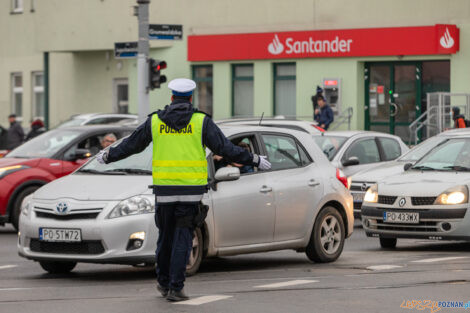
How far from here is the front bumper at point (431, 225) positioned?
1447cm

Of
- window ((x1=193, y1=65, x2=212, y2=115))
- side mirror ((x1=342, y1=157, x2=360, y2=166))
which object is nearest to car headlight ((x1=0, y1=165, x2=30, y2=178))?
side mirror ((x1=342, y1=157, x2=360, y2=166))

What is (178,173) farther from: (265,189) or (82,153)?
(82,153)

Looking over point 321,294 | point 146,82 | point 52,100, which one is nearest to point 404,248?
point 321,294

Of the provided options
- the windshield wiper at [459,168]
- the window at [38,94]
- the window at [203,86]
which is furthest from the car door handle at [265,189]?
the window at [38,94]

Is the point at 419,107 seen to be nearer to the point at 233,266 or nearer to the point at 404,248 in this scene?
the point at 404,248

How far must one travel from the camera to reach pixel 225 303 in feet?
31.9

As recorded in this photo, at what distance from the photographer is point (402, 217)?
48.7ft

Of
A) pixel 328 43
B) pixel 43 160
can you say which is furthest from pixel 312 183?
pixel 328 43

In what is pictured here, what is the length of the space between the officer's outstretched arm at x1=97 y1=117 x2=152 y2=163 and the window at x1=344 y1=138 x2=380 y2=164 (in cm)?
1105

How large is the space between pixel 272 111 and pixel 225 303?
89.5ft

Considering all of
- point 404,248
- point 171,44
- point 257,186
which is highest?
point 171,44

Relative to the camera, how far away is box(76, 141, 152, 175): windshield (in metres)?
12.3

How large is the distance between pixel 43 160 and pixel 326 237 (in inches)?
255

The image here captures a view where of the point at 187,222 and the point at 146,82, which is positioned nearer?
the point at 187,222
